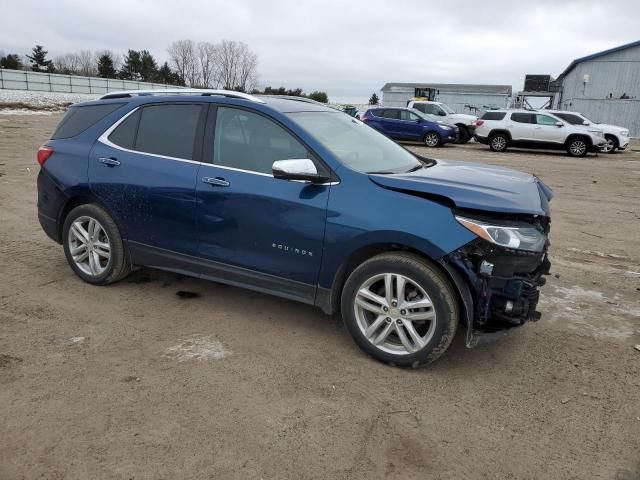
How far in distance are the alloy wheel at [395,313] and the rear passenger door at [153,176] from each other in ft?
4.93

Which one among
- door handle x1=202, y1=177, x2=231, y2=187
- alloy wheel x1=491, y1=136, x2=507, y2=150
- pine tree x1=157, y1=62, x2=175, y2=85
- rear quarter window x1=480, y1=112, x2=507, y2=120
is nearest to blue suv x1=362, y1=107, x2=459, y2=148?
rear quarter window x1=480, y1=112, x2=507, y2=120

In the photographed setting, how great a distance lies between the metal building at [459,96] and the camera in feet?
137

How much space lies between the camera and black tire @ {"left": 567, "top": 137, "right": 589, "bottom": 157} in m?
19.4

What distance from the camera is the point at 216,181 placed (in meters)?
3.88

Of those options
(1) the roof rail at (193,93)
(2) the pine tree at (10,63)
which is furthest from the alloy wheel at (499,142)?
(2) the pine tree at (10,63)

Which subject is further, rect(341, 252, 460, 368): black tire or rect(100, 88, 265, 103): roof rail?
rect(100, 88, 265, 103): roof rail

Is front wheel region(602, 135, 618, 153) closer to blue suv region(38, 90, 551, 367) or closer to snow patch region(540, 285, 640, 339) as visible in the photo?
snow patch region(540, 285, 640, 339)

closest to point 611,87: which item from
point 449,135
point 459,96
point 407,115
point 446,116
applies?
point 459,96

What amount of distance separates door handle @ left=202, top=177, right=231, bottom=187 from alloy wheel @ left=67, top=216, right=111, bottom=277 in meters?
1.24

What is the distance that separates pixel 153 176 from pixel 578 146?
19.2 metres

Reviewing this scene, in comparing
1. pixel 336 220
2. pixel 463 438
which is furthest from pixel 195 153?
pixel 463 438

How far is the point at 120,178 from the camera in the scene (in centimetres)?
436

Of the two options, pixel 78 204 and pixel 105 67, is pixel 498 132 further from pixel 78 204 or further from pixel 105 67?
pixel 105 67

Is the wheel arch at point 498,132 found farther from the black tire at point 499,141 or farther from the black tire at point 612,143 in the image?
the black tire at point 612,143
